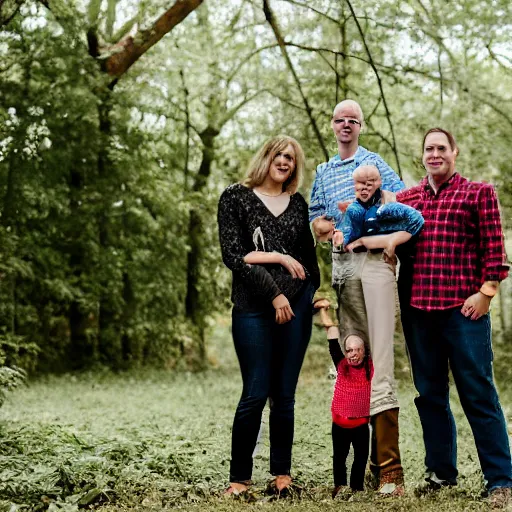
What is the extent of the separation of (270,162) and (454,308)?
1.24 meters

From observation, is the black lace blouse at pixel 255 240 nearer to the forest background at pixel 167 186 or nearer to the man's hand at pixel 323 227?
the man's hand at pixel 323 227

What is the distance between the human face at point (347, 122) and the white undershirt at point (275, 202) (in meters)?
0.48

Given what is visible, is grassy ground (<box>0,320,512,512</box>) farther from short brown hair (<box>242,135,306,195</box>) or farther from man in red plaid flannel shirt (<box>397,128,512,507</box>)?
short brown hair (<box>242,135,306,195</box>)

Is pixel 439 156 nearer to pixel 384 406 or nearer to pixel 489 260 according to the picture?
pixel 489 260

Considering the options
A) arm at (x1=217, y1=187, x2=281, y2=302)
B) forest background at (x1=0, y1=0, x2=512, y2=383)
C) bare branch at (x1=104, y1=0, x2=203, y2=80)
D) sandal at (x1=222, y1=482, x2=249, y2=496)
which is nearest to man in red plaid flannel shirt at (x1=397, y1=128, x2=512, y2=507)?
arm at (x1=217, y1=187, x2=281, y2=302)

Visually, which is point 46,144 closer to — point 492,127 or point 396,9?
point 396,9

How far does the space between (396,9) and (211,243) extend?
859cm

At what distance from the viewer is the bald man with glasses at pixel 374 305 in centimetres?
401

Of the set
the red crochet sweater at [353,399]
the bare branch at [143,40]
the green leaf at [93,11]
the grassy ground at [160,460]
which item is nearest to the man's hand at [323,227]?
the red crochet sweater at [353,399]

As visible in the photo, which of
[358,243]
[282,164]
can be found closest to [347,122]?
[282,164]

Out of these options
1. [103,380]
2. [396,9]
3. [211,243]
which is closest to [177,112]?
[211,243]

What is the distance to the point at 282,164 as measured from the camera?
418 centimetres

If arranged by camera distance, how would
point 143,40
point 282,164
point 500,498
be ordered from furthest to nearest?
point 143,40
point 282,164
point 500,498

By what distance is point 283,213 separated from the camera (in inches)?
165
